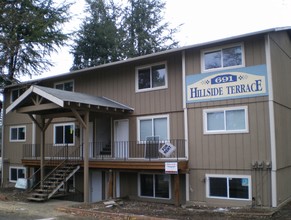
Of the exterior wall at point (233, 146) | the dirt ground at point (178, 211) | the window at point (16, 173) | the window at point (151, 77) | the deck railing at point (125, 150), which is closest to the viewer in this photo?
the dirt ground at point (178, 211)

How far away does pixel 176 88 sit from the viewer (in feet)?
52.6

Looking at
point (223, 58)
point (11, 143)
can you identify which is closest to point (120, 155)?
point (223, 58)

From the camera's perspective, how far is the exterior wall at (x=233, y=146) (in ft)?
43.6

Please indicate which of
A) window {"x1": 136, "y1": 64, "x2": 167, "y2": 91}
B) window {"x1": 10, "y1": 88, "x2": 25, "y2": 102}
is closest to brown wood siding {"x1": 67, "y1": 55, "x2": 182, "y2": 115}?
window {"x1": 136, "y1": 64, "x2": 167, "y2": 91}

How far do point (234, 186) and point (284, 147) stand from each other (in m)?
2.67

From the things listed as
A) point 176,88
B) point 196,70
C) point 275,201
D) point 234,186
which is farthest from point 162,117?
point 275,201

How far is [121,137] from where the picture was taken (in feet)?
59.0

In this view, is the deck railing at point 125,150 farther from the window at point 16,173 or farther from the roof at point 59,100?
the roof at point 59,100

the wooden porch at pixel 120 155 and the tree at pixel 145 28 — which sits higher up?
the tree at pixel 145 28

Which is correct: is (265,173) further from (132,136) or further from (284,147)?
(132,136)

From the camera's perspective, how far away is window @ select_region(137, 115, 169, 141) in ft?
53.5

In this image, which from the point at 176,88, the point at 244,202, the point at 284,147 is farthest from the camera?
the point at 176,88

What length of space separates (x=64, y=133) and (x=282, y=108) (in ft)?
38.7

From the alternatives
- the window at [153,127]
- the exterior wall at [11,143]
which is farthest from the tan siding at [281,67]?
the exterior wall at [11,143]
